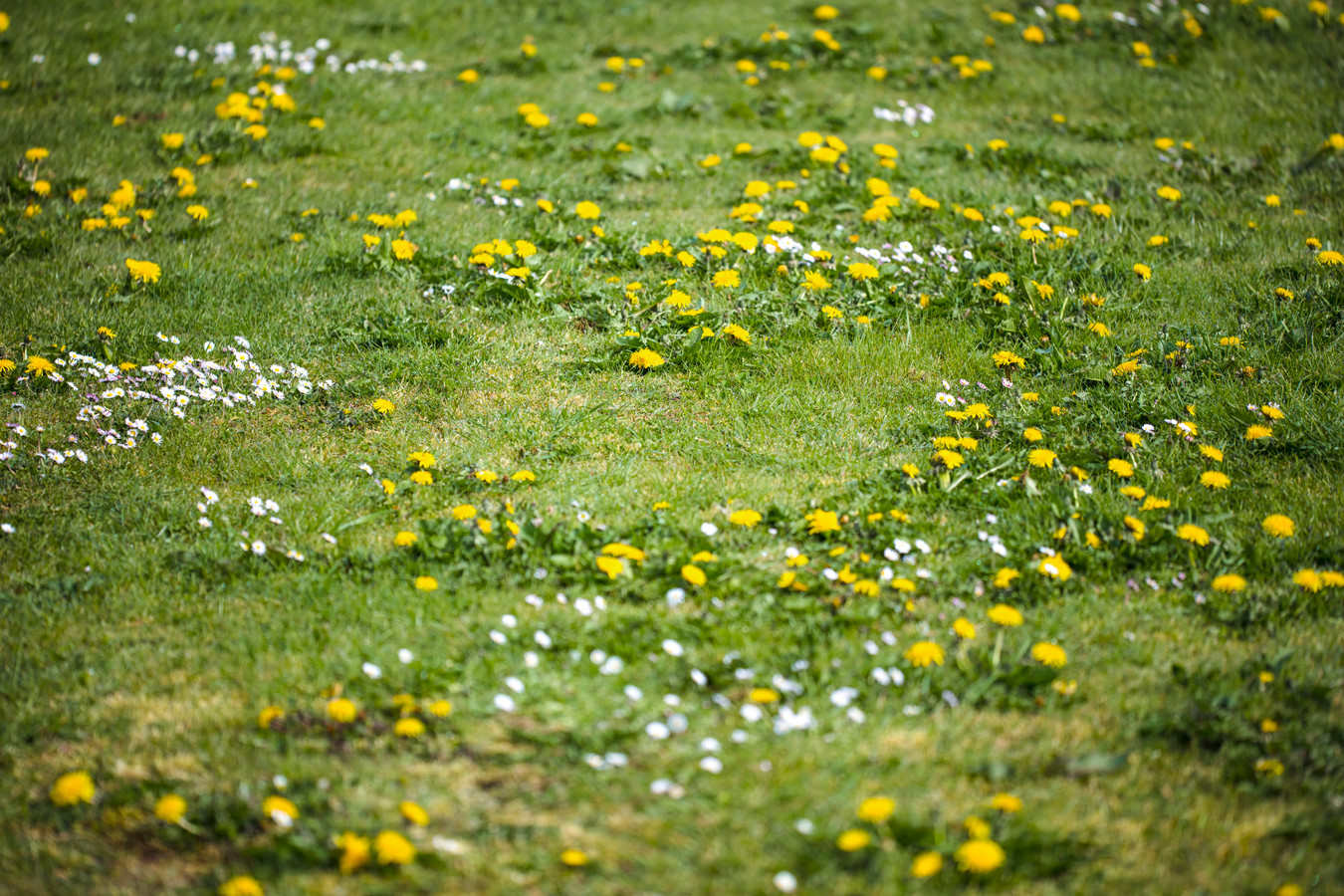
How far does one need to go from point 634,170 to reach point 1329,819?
535 centimetres

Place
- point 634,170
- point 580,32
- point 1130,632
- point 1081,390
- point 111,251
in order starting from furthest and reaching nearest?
point 580,32 → point 634,170 → point 111,251 → point 1081,390 → point 1130,632

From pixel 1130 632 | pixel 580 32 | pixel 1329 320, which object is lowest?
pixel 1130 632

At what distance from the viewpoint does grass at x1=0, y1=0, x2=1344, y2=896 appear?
2598mm

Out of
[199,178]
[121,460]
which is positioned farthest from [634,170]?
[121,460]

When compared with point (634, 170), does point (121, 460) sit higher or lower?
lower

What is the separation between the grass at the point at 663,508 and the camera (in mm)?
2598

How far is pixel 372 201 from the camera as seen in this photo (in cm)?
621

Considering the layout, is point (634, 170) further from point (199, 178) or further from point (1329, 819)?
point (1329, 819)

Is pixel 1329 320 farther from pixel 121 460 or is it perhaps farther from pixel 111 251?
pixel 111 251

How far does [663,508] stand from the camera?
149 inches

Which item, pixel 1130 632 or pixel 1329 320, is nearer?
pixel 1130 632

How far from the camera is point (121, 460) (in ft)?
13.2

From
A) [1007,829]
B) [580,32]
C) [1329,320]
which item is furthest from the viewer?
[580,32]

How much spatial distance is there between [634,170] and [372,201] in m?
1.72
